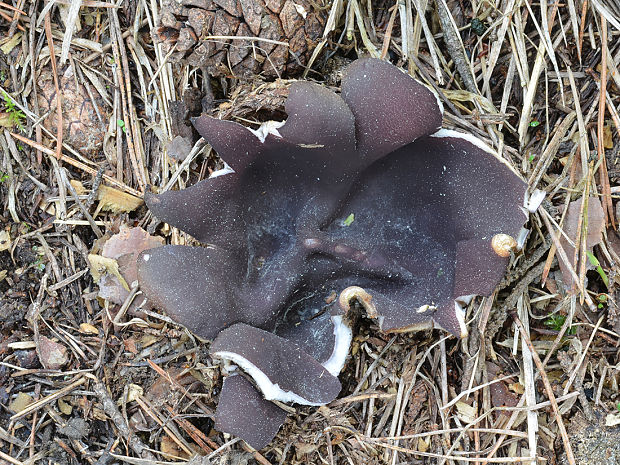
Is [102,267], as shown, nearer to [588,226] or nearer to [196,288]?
[196,288]

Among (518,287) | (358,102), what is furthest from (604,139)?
(358,102)

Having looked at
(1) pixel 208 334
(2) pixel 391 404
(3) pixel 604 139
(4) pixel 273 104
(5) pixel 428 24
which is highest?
(5) pixel 428 24

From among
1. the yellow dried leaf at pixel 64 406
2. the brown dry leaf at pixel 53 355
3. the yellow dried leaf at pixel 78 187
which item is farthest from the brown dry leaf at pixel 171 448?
the yellow dried leaf at pixel 78 187

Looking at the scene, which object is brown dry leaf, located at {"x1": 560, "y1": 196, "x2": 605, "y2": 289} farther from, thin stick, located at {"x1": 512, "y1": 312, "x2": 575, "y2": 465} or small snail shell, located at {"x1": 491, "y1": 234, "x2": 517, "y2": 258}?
small snail shell, located at {"x1": 491, "y1": 234, "x2": 517, "y2": 258}

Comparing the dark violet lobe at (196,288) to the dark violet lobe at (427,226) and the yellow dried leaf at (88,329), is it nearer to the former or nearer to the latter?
the dark violet lobe at (427,226)

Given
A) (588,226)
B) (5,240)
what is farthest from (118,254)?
(588,226)

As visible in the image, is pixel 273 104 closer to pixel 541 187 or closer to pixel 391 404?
pixel 541 187

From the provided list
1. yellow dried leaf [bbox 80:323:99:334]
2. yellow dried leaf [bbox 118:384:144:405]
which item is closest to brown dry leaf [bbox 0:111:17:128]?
yellow dried leaf [bbox 80:323:99:334]
